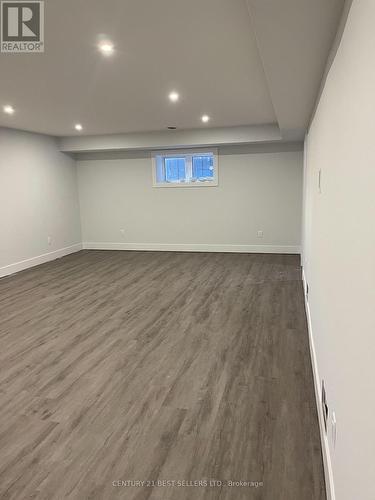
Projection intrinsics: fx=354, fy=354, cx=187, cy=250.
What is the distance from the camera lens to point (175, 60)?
2.66 meters

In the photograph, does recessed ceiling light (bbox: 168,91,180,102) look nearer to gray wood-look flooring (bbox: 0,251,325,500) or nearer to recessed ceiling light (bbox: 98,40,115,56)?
recessed ceiling light (bbox: 98,40,115,56)

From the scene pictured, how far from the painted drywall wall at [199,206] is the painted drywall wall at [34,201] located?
1.69 ft

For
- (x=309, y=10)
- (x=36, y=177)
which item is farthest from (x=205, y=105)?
(x=36, y=177)

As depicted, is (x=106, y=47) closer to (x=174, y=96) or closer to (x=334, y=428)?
(x=174, y=96)

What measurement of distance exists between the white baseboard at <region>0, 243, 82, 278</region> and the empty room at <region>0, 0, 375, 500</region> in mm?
52

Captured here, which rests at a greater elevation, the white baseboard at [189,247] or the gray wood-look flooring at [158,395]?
the white baseboard at [189,247]

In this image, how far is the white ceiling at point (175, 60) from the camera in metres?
1.78

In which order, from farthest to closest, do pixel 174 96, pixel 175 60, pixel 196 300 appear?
pixel 196 300 < pixel 174 96 < pixel 175 60

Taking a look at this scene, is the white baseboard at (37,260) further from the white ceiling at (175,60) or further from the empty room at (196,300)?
the white ceiling at (175,60)

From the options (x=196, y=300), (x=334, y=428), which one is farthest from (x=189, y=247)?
(x=334, y=428)

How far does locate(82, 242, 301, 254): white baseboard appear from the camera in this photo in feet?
22.8

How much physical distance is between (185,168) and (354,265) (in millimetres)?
6518

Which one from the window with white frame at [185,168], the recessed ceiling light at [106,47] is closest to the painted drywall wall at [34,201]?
the window with white frame at [185,168]

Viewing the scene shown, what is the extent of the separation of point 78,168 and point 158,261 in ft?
9.60
